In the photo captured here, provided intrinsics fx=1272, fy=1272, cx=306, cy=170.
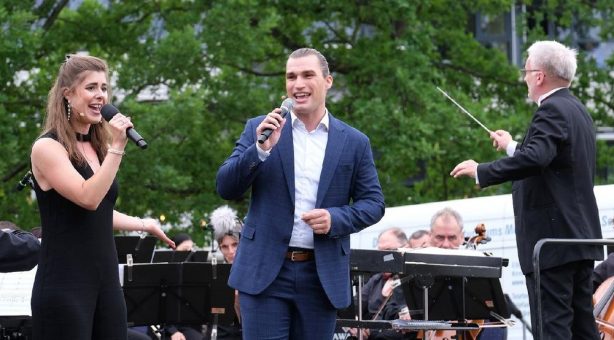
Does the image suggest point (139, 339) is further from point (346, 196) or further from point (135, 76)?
point (135, 76)

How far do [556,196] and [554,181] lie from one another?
0.10 meters

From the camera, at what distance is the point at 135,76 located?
20.6 meters

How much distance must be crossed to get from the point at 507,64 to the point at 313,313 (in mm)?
17997

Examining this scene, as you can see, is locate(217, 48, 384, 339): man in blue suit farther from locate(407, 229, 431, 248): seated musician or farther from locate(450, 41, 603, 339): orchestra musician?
locate(407, 229, 431, 248): seated musician

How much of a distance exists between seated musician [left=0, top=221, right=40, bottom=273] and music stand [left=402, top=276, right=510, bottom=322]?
3802 mm

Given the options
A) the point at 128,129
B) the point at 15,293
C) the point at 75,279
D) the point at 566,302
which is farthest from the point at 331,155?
the point at 15,293

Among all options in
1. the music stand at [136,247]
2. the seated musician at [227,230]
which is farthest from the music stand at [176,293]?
the seated musician at [227,230]

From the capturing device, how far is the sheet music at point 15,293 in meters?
9.64

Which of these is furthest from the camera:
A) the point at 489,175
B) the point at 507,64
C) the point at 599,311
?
the point at 507,64

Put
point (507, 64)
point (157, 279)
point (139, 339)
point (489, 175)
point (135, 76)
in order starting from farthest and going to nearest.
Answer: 1. point (507, 64)
2. point (135, 76)
3. point (139, 339)
4. point (157, 279)
5. point (489, 175)

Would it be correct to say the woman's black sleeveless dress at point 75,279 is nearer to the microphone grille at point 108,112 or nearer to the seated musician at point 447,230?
the microphone grille at point 108,112

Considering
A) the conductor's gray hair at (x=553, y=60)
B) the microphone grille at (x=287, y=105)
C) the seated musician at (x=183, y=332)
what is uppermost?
the conductor's gray hair at (x=553, y=60)

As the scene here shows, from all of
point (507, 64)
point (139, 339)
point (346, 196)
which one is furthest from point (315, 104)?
point (507, 64)

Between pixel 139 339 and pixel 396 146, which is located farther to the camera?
pixel 396 146
